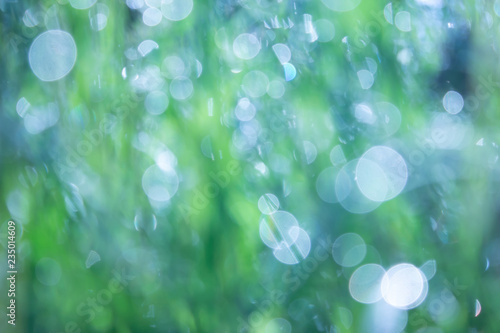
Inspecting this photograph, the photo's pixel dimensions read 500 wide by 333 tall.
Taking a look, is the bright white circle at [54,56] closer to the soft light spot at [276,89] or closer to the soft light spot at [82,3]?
the soft light spot at [82,3]

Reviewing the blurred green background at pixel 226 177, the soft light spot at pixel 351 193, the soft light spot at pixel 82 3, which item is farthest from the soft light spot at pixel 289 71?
the soft light spot at pixel 82 3

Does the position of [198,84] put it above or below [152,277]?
above

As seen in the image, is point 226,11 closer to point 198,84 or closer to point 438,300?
point 198,84

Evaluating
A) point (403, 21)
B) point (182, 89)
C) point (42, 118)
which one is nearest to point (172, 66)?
point (182, 89)

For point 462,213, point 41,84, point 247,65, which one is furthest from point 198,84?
point 462,213

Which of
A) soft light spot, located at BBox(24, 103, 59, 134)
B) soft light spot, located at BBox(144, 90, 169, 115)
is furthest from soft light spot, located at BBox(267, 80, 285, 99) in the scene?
soft light spot, located at BBox(24, 103, 59, 134)

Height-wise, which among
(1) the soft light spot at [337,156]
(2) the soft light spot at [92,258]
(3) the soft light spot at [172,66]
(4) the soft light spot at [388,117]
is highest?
(3) the soft light spot at [172,66]
